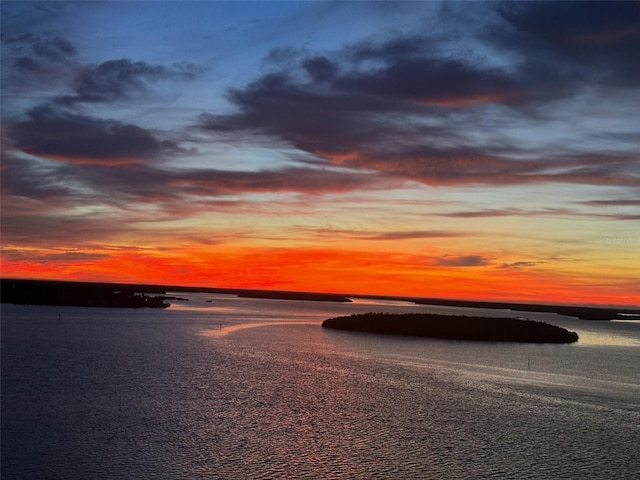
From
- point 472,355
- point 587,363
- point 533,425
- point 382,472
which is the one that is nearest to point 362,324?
point 472,355

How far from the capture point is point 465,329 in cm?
10375

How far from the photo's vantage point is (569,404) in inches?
1785

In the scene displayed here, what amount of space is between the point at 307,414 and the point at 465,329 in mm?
70138

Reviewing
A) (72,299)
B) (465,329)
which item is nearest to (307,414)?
(465,329)

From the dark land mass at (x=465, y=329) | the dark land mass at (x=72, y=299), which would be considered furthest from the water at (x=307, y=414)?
the dark land mass at (x=72, y=299)

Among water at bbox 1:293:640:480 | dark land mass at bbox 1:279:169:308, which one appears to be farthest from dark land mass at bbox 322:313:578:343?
dark land mass at bbox 1:279:169:308

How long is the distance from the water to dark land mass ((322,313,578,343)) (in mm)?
25966

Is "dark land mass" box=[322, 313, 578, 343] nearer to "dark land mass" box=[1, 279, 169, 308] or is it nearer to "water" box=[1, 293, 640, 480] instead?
"water" box=[1, 293, 640, 480]

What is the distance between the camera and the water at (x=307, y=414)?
28.2 meters

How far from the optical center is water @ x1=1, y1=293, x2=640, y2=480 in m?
28.2

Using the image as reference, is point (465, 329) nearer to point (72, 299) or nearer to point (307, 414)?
point (307, 414)

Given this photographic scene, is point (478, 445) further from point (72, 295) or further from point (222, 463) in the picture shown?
point (72, 295)

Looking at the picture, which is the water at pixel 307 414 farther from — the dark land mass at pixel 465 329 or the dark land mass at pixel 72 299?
the dark land mass at pixel 72 299

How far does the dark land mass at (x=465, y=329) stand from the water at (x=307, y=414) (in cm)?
2597
